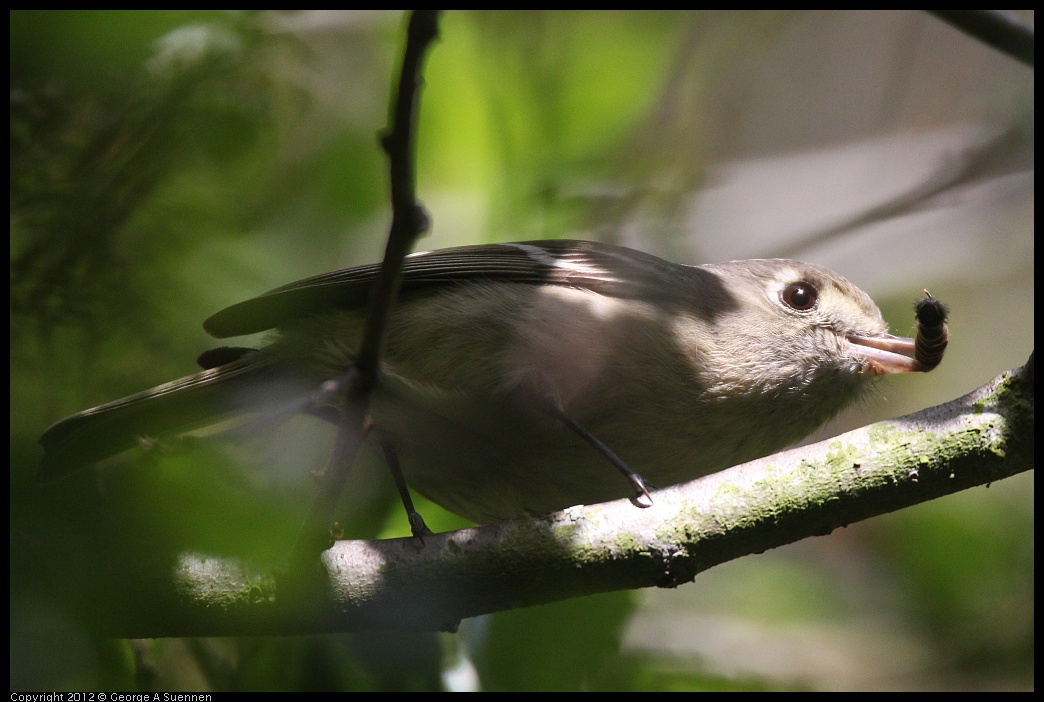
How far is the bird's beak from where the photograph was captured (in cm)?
333

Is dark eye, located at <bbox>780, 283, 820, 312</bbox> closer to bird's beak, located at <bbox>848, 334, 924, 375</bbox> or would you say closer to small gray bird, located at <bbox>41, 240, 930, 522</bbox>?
small gray bird, located at <bbox>41, 240, 930, 522</bbox>

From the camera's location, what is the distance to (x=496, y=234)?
411 cm

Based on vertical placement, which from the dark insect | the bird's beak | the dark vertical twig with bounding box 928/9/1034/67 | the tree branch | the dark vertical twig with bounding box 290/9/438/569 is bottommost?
the tree branch

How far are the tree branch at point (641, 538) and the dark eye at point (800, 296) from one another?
1.14 m

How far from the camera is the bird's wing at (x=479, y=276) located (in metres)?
3.16

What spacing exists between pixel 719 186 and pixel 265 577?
13.9ft

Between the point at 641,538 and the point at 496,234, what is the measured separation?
2.06m

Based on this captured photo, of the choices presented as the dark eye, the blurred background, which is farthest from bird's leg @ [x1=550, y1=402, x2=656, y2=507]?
the dark eye

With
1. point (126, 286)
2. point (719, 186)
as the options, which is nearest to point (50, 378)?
point (126, 286)

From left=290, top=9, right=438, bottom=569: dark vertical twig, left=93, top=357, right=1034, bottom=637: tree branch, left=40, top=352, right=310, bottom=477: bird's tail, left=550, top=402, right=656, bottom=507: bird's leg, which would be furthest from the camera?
left=40, top=352, right=310, bottom=477: bird's tail

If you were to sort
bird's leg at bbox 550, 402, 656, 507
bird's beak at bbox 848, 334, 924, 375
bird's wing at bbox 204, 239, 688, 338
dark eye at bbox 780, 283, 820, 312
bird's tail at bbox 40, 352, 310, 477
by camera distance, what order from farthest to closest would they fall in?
1. dark eye at bbox 780, 283, 820, 312
2. bird's beak at bbox 848, 334, 924, 375
3. bird's wing at bbox 204, 239, 688, 338
4. bird's tail at bbox 40, 352, 310, 477
5. bird's leg at bbox 550, 402, 656, 507

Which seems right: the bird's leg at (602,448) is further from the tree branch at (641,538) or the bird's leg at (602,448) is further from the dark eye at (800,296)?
the dark eye at (800,296)

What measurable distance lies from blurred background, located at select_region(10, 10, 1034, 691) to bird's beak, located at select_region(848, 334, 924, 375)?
207 mm

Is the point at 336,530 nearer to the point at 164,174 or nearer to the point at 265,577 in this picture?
the point at 265,577
